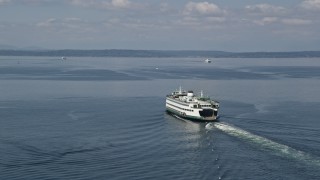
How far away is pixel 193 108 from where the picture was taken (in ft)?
305

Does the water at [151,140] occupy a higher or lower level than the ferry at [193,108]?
lower

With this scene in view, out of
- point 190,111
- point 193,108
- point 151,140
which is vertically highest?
point 193,108

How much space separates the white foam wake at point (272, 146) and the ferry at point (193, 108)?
8.72m

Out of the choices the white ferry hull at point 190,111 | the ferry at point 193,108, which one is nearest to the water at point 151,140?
the white ferry hull at point 190,111

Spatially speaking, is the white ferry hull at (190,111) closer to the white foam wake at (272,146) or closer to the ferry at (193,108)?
the ferry at (193,108)

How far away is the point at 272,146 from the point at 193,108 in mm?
29184

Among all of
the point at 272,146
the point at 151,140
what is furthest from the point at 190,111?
the point at 272,146

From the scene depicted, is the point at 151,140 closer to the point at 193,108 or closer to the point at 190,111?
the point at 193,108

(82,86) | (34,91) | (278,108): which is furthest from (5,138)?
(82,86)

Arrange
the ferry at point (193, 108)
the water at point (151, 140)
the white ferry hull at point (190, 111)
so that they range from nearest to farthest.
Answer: the water at point (151, 140) < the white ferry hull at point (190, 111) < the ferry at point (193, 108)

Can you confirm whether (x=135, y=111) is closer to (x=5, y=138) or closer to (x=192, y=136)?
(x=192, y=136)

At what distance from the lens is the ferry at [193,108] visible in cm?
Result: 8969

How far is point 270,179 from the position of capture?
→ 52.6 metres

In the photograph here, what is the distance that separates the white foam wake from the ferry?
28.6 ft
